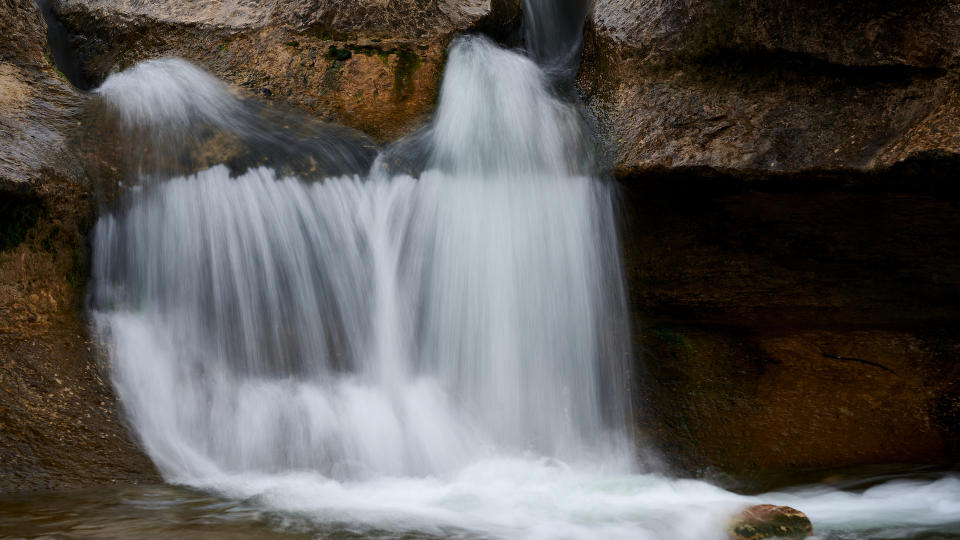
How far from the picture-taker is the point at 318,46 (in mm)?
4938

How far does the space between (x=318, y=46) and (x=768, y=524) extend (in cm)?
387

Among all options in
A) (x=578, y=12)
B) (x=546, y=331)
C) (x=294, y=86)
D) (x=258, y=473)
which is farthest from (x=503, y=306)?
(x=578, y=12)

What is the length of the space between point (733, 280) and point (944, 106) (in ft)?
4.19

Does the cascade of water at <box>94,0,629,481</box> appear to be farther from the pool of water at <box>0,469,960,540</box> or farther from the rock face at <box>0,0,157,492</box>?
the pool of water at <box>0,469,960,540</box>

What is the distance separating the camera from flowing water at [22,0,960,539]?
12.0ft

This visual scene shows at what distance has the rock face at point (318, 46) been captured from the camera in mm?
4762

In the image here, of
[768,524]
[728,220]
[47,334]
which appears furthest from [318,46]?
[768,524]

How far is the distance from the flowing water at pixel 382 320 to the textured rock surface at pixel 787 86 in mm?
472

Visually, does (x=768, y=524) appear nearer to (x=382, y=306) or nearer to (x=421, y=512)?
(x=421, y=512)

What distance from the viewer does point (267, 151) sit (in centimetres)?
421

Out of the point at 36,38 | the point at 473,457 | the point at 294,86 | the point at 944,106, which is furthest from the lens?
the point at 294,86

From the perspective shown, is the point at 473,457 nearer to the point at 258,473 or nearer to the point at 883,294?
the point at 258,473

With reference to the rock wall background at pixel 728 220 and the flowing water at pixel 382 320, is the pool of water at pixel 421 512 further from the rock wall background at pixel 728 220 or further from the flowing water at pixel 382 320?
the rock wall background at pixel 728 220

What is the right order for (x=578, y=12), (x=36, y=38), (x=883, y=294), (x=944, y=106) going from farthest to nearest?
1. (x=578, y=12)
2. (x=36, y=38)
3. (x=883, y=294)
4. (x=944, y=106)
